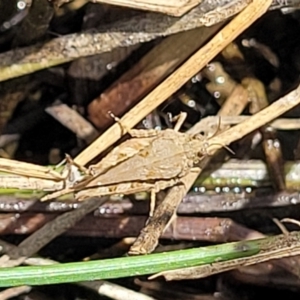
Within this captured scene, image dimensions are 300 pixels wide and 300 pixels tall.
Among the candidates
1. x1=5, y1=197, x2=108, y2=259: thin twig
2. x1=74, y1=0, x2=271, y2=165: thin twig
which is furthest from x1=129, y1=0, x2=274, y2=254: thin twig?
x1=5, y1=197, x2=108, y2=259: thin twig

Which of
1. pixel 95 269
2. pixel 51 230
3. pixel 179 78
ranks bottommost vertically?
pixel 95 269

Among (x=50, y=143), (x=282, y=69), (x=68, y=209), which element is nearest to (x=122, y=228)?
(x=68, y=209)

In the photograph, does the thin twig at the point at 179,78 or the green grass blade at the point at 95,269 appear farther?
the thin twig at the point at 179,78

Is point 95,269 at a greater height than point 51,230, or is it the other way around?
point 51,230

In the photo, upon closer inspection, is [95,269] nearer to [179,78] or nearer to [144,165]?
[144,165]

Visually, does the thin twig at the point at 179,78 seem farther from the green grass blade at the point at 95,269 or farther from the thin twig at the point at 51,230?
the green grass blade at the point at 95,269

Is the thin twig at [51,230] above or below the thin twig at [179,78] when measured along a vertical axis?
below

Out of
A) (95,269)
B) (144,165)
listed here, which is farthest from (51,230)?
(95,269)

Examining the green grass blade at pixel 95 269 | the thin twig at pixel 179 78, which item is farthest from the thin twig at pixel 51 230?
the green grass blade at pixel 95 269

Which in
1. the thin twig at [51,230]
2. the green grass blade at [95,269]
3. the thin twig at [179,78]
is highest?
the thin twig at [179,78]

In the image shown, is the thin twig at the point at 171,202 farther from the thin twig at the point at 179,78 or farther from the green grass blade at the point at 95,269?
the green grass blade at the point at 95,269
